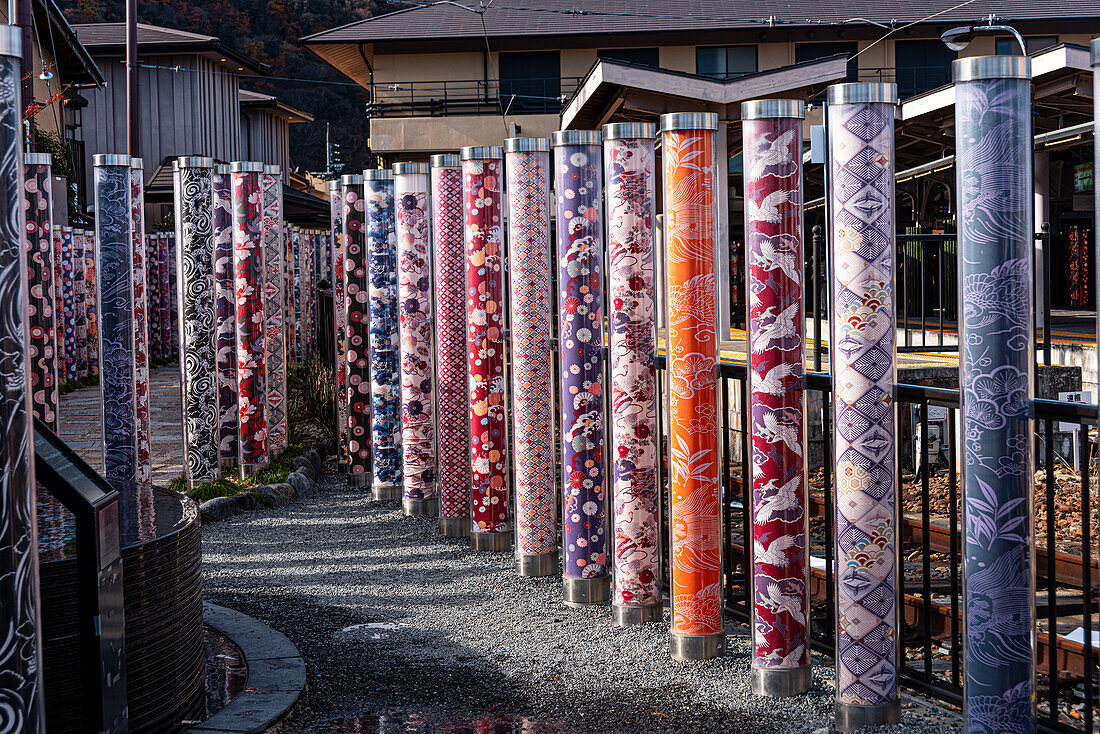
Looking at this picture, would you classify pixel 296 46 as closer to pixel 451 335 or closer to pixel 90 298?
pixel 90 298

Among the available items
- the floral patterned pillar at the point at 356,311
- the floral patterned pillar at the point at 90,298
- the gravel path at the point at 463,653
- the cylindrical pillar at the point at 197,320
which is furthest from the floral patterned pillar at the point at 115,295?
the floral patterned pillar at the point at 90,298

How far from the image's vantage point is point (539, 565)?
248 inches

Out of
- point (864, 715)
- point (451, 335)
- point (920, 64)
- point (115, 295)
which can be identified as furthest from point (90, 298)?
point (920, 64)

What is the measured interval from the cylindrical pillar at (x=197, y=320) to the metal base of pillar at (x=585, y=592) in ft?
13.2

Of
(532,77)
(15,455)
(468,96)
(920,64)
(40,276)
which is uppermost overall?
(532,77)

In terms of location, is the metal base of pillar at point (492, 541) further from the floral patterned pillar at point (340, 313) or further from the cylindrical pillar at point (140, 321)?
the floral patterned pillar at point (340, 313)

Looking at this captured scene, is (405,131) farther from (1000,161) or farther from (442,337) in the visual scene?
(1000,161)

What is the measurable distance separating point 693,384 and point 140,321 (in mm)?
4743

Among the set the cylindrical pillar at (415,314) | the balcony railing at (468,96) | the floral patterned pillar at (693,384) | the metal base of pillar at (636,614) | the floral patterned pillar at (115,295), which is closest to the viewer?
the floral patterned pillar at (693,384)

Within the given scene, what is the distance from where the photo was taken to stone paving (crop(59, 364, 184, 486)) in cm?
1024

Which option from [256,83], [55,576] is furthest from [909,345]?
[256,83]

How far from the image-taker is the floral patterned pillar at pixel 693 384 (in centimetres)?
466

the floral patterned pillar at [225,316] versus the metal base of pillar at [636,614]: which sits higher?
the floral patterned pillar at [225,316]

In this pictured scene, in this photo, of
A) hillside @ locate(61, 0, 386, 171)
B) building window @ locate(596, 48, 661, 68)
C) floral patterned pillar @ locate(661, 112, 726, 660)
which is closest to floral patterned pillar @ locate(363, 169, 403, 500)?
floral patterned pillar @ locate(661, 112, 726, 660)
